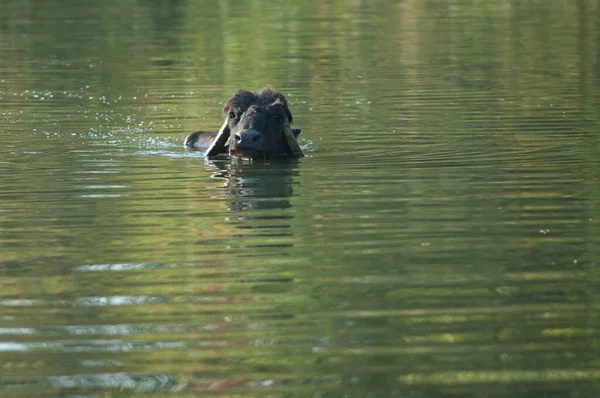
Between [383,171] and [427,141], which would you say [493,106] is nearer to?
[427,141]

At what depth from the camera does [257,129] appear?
15.0 metres

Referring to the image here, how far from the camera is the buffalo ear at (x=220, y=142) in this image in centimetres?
1543

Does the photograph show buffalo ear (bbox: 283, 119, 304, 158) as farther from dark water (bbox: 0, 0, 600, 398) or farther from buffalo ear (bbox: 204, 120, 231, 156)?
buffalo ear (bbox: 204, 120, 231, 156)

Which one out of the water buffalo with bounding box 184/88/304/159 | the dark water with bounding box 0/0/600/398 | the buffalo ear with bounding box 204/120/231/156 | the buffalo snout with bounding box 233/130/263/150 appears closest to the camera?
the dark water with bounding box 0/0/600/398

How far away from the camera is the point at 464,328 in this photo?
736cm

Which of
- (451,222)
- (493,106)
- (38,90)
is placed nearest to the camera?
(451,222)

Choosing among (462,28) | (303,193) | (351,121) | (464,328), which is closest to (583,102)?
(351,121)

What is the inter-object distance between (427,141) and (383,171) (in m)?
2.56

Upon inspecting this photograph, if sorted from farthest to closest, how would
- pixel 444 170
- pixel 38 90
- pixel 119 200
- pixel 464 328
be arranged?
pixel 38 90, pixel 444 170, pixel 119 200, pixel 464 328

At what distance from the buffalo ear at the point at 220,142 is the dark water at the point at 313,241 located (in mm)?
184

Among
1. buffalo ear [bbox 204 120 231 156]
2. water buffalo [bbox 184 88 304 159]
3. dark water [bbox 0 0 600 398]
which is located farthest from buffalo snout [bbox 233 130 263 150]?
buffalo ear [bbox 204 120 231 156]

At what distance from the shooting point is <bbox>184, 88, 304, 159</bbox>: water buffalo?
15.0 m

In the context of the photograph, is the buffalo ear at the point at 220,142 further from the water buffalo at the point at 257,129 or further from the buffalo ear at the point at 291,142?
the buffalo ear at the point at 291,142

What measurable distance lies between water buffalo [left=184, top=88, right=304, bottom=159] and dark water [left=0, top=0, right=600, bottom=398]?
275 millimetres
